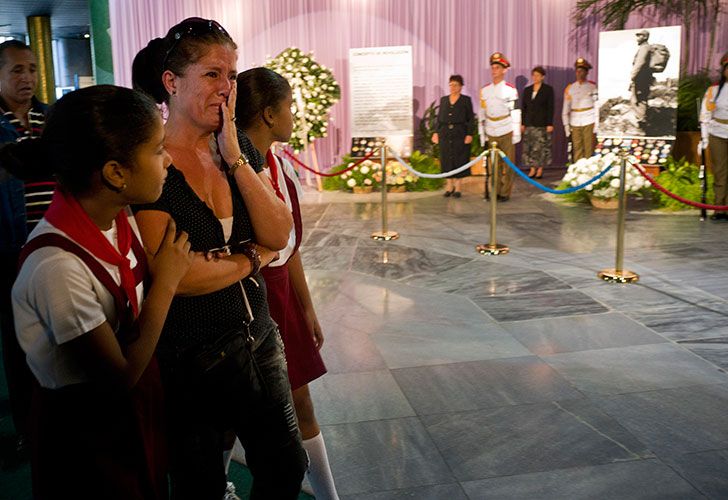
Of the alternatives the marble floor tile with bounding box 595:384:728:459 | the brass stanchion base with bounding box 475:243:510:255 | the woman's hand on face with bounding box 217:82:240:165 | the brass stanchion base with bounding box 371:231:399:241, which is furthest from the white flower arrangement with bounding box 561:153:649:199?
the woman's hand on face with bounding box 217:82:240:165

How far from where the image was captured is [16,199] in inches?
136

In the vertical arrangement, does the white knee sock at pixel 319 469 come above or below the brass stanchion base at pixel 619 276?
above

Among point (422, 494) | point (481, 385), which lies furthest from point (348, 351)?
point (422, 494)

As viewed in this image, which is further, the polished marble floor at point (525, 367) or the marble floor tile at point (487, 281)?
the marble floor tile at point (487, 281)

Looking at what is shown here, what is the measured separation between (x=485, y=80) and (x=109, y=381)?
1437cm

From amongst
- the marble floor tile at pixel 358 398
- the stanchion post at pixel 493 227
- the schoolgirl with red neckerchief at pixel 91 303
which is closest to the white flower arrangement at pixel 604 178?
the stanchion post at pixel 493 227

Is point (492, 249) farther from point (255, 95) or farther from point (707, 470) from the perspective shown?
point (255, 95)

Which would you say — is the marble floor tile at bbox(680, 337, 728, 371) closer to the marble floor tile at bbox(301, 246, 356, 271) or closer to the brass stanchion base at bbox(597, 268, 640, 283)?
the brass stanchion base at bbox(597, 268, 640, 283)

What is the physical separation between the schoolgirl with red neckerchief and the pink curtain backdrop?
13.6m

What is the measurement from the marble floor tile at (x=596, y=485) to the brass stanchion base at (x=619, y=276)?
3275 mm

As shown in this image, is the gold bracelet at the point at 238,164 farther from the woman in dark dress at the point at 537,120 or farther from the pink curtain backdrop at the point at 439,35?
the pink curtain backdrop at the point at 439,35

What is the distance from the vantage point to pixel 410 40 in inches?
597

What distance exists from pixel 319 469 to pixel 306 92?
34.6 ft

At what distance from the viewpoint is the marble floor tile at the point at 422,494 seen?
3.03 m
